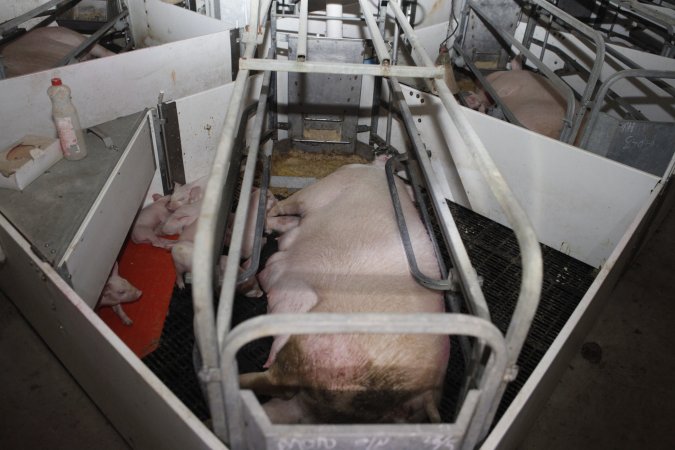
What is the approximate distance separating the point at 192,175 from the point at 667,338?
2.82 meters

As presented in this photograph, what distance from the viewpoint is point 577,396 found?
2.36 metres

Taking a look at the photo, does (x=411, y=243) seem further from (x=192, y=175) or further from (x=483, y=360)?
(x=192, y=175)

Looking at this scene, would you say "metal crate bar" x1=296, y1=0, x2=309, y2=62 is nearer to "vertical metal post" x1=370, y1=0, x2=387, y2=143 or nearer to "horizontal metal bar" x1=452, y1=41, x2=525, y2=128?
"vertical metal post" x1=370, y1=0, x2=387, y2=143

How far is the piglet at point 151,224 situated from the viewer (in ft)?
8.87

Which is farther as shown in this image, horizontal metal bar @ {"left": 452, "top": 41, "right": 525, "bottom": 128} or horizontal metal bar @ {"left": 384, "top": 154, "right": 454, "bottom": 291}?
horizontal metal bar @ {"left": 452, "top": 41, "right": 525, "bottom": 128}

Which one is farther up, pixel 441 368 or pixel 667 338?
pixel 441 368

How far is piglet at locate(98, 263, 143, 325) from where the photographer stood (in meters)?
2.27

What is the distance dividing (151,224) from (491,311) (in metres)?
1.83

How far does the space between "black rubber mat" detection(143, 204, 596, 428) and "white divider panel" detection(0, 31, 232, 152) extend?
3.32 feet

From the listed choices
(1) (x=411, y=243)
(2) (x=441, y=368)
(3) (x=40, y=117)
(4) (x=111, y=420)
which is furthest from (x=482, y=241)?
(3) (x=40, y=117)

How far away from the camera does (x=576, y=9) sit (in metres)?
4.75

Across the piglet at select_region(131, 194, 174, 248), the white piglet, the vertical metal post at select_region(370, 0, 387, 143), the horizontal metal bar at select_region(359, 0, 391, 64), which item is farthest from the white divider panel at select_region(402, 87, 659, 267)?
the piglet at select_region(131, 194, 174, 248)

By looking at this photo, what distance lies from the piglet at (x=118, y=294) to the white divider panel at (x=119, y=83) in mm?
776

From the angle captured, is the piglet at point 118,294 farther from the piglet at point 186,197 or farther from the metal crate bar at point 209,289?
the metal crate bar at point 209,289
